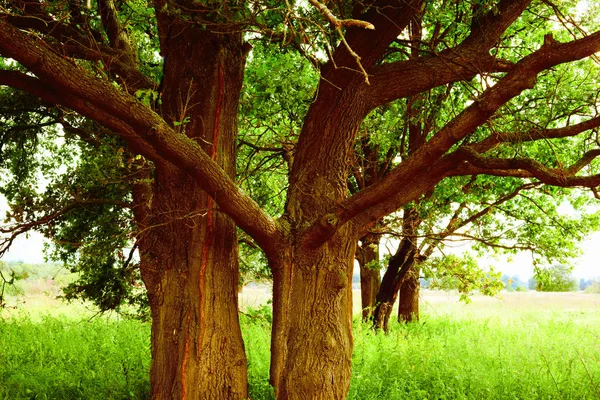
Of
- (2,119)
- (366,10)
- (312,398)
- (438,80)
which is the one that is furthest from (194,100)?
(2,119)

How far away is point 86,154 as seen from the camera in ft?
34.4

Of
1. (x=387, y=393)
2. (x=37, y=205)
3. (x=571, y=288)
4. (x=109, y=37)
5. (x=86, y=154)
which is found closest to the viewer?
(x=387, y=393)

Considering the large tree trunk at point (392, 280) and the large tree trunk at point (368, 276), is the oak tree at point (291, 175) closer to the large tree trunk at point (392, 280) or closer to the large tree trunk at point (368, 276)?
the large tree trunk at point (392, 280)

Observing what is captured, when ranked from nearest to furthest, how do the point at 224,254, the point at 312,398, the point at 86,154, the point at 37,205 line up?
the point at 312,398 → the point at 224,254 → the point at 37,205 → the point at 86,154

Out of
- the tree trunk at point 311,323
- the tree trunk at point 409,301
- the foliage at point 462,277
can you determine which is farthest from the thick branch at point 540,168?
the tree trunk at point 409,301

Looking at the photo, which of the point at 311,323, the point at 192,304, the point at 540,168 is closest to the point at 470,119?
the point at 540,168

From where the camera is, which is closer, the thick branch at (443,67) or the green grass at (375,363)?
the thick branch at (443,67)

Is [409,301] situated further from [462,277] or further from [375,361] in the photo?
[375,361]

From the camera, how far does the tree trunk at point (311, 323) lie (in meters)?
6.11

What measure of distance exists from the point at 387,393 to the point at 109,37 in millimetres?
6260

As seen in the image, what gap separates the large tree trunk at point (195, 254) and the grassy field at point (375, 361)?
782mm

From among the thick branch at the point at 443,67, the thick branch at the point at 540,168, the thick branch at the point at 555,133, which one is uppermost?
the thick branch at the point at 443,67

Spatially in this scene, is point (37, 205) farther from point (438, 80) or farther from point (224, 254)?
point (438, 80)

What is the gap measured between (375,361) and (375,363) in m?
0.06
